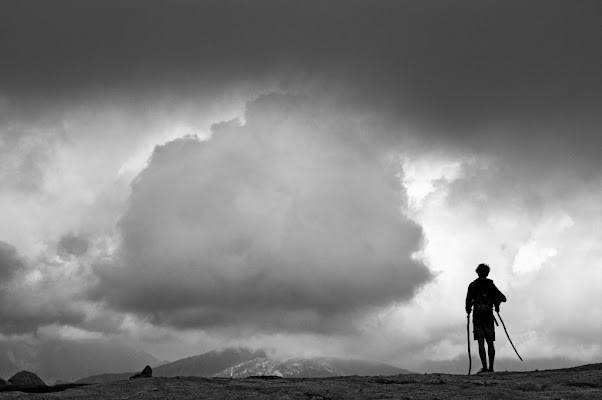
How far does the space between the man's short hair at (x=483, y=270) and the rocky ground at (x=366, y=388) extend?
237 inches

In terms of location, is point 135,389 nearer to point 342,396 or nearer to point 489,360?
point 342,396

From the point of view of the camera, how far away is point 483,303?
30281 mm

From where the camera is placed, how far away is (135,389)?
2167 cm

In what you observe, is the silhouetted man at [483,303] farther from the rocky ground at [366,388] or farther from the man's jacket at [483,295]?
the rocky ground at [366,388]

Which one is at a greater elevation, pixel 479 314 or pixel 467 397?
pixel 479 314

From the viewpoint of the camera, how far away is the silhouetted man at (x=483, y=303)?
30.0m

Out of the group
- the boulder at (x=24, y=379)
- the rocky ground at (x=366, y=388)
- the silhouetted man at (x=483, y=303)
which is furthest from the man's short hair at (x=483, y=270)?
the boulder at (x=24, y=379)

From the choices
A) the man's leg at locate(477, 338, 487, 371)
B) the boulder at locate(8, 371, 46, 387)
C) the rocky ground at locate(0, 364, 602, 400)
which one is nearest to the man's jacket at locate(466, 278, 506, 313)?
the man's leg at locate(477, 338, 487, 371)

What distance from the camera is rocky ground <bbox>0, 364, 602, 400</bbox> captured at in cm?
2016

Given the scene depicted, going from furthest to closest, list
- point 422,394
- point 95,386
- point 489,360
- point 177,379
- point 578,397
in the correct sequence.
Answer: point 489,360, point 177,379, point 95,386, point 422,394, point 578,397

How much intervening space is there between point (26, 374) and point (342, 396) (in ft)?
77.7

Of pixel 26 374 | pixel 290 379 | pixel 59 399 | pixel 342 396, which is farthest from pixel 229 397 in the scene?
pixel 26 374

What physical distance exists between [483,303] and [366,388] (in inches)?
403

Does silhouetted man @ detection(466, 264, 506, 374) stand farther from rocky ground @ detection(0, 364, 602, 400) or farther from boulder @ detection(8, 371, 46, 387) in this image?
boulder @ detection(8, 371, 46, 387)
